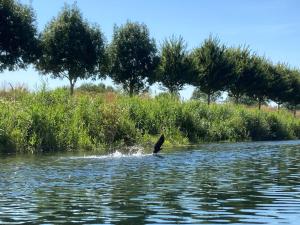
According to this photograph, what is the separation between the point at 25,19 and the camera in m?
42.4

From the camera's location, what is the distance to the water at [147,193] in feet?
31.0

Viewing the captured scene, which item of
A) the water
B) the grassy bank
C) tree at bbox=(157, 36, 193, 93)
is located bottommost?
the water

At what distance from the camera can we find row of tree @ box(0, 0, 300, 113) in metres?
42.4

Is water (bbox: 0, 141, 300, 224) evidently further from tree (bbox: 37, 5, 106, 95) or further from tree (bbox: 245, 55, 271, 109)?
tree (bbox: 245, 55, 271, 109)

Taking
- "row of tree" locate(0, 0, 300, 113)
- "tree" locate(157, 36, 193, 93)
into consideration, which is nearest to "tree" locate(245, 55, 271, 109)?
"row of tree" locate(0, 0, 300, 113)

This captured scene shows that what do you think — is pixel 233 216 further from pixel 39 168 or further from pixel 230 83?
pixel 230 83

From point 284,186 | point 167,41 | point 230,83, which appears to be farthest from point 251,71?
point 284,186

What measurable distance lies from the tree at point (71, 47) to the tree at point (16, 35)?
196 cm

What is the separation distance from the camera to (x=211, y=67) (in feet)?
185

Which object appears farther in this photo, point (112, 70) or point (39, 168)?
point (112, 70)

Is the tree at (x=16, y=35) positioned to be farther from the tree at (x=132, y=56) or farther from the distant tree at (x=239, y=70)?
the distant tree at (x=239, y=70)

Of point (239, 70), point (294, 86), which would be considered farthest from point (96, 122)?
point (294, 86)

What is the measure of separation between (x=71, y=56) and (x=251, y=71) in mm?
28040

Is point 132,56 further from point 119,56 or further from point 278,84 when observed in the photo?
point 278,84
